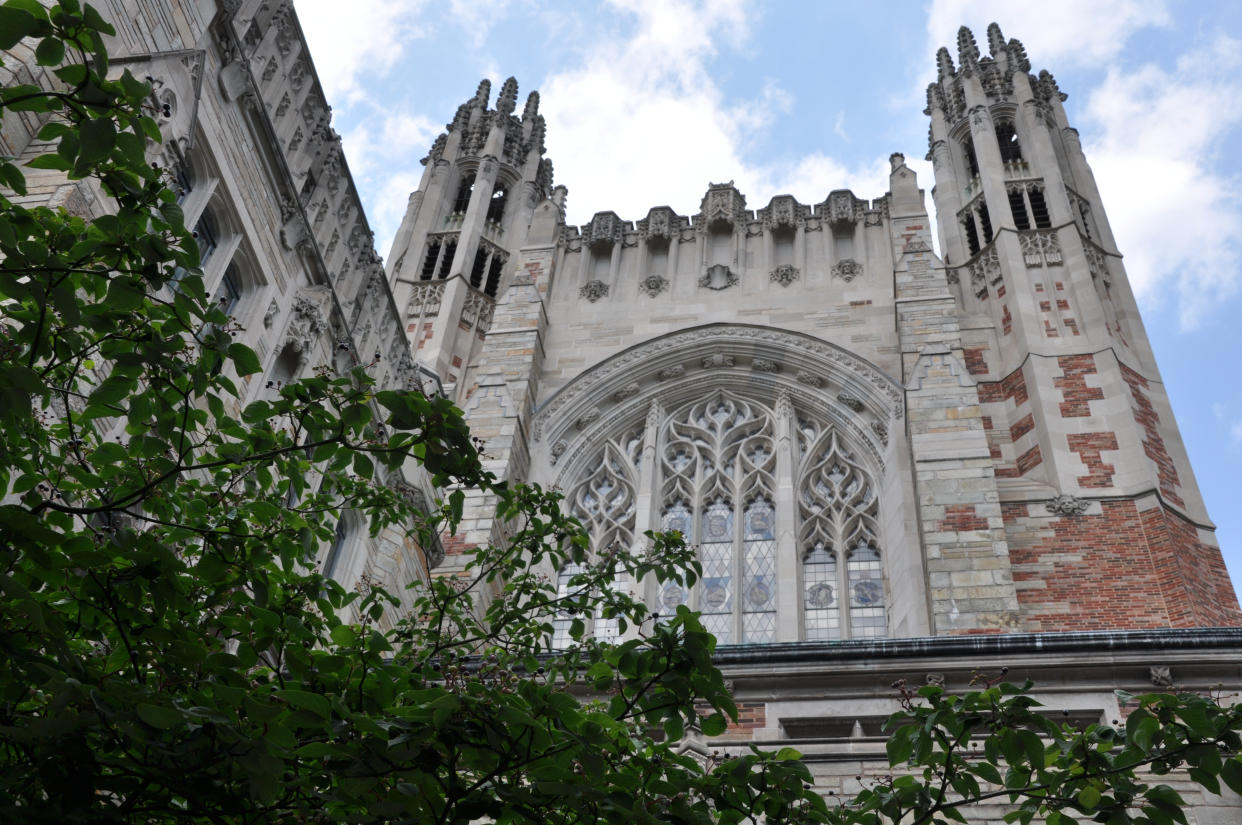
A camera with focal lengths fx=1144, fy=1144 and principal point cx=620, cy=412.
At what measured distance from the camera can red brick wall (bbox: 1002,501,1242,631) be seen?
16141 millimetres

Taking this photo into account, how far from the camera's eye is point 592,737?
4633 millimetres

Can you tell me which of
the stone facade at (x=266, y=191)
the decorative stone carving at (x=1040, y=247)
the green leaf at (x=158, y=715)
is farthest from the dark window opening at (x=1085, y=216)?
the green leaf at (x=158, y=715)

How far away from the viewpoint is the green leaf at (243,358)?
4.93m

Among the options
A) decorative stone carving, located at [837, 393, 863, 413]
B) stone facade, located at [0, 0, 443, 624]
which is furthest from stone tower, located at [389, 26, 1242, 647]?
stone facade, located at [0, 0, 443, 624]

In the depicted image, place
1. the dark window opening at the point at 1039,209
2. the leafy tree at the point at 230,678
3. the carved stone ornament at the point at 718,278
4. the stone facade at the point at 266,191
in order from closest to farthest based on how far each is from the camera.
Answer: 1. the leafy tree at the point at 230,678
2. the stone facade at the point at 266,191
3. the dark window opening at the point at 1039,209
4. the carved stone ornament at the point at 718,278

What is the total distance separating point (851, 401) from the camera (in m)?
21.3

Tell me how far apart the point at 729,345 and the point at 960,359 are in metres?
4.94

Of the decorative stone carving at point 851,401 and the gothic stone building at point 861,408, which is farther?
the decorative stone carving at point 851,401

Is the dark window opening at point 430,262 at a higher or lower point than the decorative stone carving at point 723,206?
lower

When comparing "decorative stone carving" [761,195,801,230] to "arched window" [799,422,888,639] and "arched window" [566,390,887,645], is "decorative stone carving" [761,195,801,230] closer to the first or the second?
"arched window" [566,390,887,645]

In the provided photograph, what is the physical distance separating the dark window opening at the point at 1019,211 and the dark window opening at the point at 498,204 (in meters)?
12.0

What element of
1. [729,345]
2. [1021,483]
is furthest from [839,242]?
[1021,483]

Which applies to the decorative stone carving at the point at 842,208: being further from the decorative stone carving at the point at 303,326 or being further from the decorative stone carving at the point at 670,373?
the decorative stone carving at the point at 303,326

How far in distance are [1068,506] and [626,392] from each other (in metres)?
8.64
